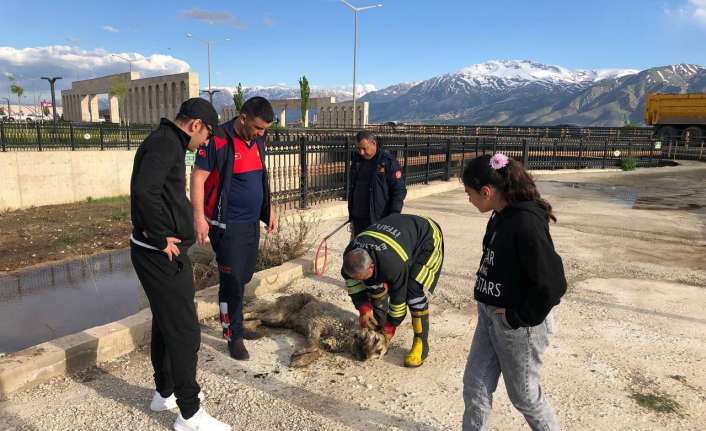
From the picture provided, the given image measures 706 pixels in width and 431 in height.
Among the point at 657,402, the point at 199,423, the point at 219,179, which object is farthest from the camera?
the point at 219,179

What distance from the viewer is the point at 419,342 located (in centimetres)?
376

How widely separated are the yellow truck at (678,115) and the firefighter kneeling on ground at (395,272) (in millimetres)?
29341

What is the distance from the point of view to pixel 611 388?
3.42 meters

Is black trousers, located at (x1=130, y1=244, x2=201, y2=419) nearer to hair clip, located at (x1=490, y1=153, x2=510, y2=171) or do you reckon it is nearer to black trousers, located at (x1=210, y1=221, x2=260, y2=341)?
black trousers, located at (x1=210, y1=221, x2=260, y2=341)

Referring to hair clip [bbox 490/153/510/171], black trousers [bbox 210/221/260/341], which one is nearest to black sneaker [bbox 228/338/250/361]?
black trousers [bbox 210/221/260/341]

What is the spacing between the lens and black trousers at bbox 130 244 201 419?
263 centimetres

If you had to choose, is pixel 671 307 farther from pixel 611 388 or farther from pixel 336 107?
pixel 336 107

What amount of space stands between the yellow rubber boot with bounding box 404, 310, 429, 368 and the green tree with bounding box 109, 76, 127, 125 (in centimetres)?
6663

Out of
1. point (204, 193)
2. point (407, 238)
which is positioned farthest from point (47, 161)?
point (407, 238)

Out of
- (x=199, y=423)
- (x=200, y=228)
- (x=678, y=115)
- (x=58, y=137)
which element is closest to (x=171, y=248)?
(x=200, y=228)

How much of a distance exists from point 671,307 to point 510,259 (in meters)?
3.82

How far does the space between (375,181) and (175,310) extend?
99.4 inches

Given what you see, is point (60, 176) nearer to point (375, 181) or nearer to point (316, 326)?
point (375, 181)

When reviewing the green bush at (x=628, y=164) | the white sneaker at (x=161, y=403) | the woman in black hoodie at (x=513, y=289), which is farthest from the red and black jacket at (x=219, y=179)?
the green bush at (x=628, y=164)
